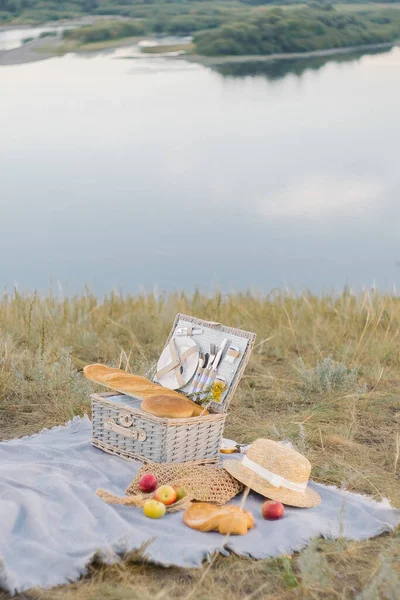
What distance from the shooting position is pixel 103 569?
3584 mm

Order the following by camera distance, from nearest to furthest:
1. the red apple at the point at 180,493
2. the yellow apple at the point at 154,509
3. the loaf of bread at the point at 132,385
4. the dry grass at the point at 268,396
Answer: the dry grass at the point at 268,396 → the yellow apple at the point at 154,509 → the red apple at the point at 180,493 → the loaf of bread at the point at 132,385

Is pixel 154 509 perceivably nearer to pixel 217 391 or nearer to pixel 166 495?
pixel 166 495

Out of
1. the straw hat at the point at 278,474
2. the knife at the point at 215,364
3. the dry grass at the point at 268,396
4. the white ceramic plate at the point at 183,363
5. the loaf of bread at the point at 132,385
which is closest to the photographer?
the dry grass at the point at 268,396

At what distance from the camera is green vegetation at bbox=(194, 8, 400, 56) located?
1120 cm

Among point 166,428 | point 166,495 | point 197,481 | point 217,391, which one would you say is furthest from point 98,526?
point 217,391

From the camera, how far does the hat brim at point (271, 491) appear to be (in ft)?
13.8

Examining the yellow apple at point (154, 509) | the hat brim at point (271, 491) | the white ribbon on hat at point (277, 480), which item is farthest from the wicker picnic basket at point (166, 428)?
the yellow apple at point (154, 509)

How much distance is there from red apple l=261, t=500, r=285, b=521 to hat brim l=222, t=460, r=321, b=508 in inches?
3.6

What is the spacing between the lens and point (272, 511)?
405cm

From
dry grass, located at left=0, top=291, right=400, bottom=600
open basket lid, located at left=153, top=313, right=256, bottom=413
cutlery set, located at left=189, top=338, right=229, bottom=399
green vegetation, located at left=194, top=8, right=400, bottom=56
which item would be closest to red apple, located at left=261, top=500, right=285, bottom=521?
dry grass, located at left=0, top=291, right=400, bottom=600

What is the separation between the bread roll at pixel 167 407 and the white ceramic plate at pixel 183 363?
13.0 inches

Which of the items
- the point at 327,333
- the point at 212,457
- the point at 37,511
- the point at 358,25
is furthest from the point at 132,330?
the point at 358,25

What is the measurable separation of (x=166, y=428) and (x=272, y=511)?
0.76 metres

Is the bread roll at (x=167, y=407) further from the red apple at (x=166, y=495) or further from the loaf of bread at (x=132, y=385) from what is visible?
the red apple at (x=166, y=495)
